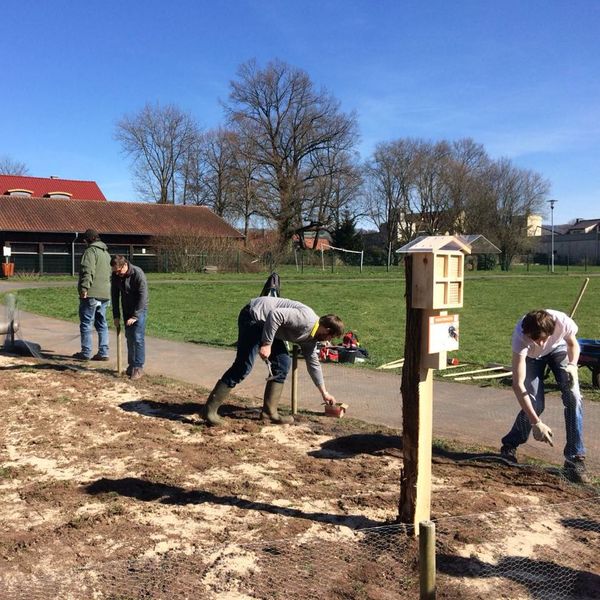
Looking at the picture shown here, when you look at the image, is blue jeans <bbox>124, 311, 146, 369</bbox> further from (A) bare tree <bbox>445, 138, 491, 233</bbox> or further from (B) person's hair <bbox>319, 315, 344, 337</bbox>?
(A) bare tree <bbox>445, 138, 491, 233</bbox>

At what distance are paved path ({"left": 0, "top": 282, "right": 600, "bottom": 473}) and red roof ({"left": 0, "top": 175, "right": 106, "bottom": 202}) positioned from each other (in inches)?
1749

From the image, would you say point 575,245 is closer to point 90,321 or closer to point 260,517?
point 90,321

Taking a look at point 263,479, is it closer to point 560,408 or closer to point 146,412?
point 146,412

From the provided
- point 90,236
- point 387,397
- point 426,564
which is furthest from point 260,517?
point 90,236

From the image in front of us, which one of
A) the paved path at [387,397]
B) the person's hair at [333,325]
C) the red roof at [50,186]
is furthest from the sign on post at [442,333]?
the red roof at [50,186]

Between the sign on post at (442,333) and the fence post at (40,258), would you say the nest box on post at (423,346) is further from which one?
the fence post at (40,258)

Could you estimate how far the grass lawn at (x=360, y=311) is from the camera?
11.8m

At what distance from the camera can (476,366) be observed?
9297 millimetres

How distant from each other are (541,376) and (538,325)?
2.69 feet

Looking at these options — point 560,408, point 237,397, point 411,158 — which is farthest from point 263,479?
point 411,158

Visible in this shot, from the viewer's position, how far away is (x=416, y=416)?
3.63 metres

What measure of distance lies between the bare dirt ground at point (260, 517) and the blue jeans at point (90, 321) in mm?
3261

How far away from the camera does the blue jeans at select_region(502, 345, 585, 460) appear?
4.86 meters

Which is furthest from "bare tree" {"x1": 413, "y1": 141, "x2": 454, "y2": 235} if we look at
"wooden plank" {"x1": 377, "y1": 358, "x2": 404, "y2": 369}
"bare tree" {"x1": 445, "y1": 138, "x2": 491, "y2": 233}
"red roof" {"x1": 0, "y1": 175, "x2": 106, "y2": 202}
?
"wooden plank" {"x1": 377, "y1": 358, "x2": 404, "y2": 369}
